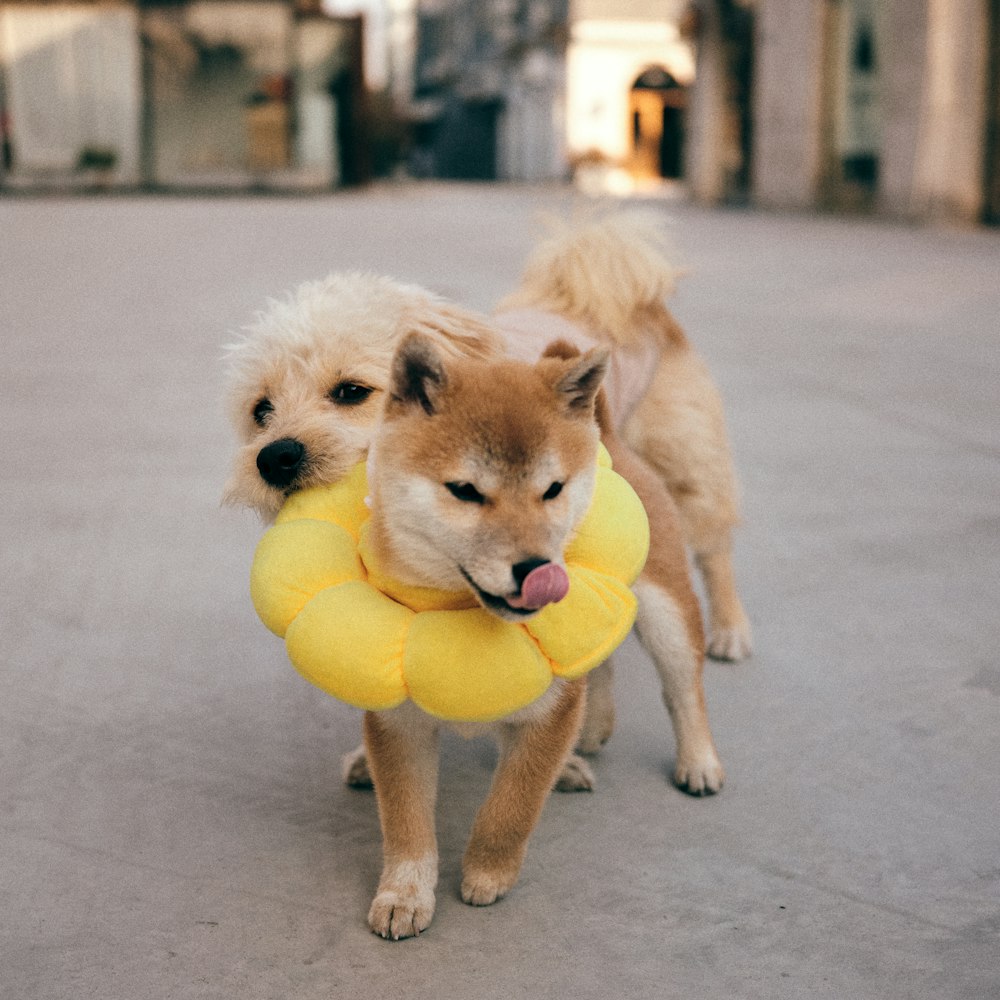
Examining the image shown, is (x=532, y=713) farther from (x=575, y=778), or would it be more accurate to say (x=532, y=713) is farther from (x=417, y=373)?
(x=417, y=373)

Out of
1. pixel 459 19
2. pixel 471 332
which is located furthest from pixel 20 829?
pixel 459 19

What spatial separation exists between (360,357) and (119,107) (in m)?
30.0

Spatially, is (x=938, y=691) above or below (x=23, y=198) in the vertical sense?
below

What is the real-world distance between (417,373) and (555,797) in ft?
3.90

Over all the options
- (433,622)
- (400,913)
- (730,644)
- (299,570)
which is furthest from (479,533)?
(730,644)

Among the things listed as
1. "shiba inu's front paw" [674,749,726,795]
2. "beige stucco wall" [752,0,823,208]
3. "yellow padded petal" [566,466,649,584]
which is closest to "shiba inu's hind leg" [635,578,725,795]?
"shiba inu's front paw" [674,749,726,795]

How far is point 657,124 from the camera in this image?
1428 inches

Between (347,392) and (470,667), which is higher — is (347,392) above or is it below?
above

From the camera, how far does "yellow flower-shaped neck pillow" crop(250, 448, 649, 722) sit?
2.24 metres

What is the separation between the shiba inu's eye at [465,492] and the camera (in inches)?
83.0

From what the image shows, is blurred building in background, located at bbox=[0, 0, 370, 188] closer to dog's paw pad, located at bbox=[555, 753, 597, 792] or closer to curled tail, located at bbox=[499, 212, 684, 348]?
curled tail, located at bbox=[499, 212, 684, 348]

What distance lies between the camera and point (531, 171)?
40594 millimetres

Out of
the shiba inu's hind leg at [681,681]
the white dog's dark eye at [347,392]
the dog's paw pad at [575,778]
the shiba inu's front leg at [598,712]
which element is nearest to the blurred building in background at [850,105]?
the shiba inu's front leg at [598,712]

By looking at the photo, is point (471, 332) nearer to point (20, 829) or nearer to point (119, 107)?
point (20, 829)
